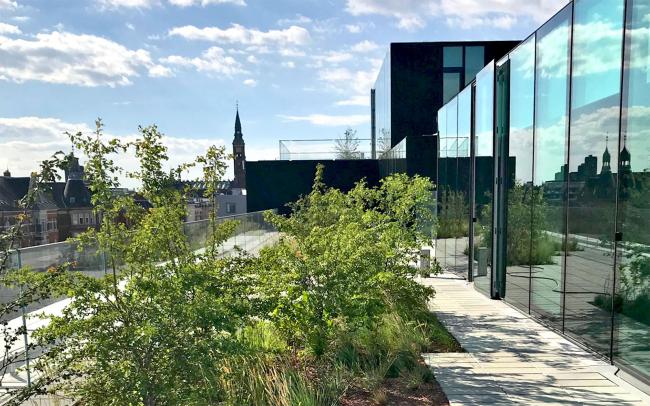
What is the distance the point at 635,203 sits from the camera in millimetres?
4637

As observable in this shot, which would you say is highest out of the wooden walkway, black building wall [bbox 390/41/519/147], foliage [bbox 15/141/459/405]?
→ black building wall [bbox 390/41/519/147]

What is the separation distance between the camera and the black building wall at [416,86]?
77.5ft

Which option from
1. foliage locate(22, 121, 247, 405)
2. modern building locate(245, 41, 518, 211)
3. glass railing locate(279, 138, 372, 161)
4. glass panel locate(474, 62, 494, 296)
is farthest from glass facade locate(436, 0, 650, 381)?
glass railing locate(279, 138, 372, 161)

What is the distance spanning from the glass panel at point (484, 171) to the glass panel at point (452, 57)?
1508 centimetres

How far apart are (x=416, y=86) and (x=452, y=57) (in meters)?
2.49

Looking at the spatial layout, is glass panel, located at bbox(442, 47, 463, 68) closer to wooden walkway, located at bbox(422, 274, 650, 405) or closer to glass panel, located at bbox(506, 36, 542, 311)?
glass panel, located at bbox(506, 36, 542, 311)

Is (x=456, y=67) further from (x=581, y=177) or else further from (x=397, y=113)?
(x=581, y=177)

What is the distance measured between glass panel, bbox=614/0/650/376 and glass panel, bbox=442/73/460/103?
19.6m

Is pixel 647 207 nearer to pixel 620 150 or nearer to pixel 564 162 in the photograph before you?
pixel 620 150

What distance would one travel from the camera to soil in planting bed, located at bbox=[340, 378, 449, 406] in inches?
158

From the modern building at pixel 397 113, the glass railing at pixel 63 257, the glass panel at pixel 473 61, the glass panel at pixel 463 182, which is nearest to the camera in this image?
the glass railing at pixel 63 257

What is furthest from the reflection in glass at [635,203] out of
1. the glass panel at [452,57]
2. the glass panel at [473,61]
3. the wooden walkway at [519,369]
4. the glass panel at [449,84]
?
the glass panel at [452,57]

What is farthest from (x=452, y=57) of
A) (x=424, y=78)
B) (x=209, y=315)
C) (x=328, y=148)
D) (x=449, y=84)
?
(x=209, y=315)

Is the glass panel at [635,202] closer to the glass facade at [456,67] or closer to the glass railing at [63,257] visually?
the glass railing at [63,257]
